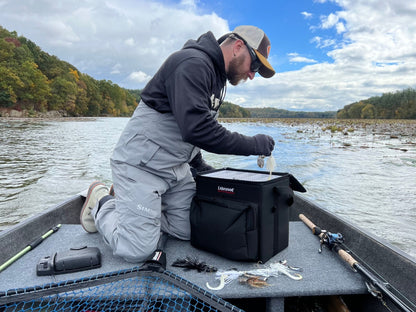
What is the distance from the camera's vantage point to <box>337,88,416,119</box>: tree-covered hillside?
82.1 meters

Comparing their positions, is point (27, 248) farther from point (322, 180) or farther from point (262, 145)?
point (322, 180)

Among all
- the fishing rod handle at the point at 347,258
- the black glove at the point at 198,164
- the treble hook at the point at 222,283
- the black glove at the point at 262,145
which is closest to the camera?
the treble hook at the point at 222,283

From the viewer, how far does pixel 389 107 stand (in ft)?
286

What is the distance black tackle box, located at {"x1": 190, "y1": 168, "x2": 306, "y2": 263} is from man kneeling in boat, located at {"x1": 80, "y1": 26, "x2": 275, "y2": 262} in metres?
0.24

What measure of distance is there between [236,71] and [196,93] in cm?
49

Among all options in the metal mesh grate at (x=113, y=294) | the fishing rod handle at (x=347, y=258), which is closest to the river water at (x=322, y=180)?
the fishing rod handle at (x=347, y=258)

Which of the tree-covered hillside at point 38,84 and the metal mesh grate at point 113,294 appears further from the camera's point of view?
the tree-covered hillside at point 38,84

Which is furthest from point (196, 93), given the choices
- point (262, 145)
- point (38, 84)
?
point (38, 84)

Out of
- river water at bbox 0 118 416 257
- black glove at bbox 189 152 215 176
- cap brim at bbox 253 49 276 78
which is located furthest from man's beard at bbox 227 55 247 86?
river water at bbox 0 118 416 257

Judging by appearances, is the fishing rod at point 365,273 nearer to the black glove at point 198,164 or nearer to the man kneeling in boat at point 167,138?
the man kneeling in boat at point 167,138

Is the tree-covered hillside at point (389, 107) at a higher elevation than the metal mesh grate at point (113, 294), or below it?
higher

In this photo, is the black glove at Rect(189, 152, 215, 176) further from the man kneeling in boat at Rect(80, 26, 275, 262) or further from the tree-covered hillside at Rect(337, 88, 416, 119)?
the tree-covered hillside at Rect(337, 88, 416, 119)

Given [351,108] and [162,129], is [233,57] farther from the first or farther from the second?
[351,108]

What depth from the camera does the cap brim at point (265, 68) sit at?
2100mm
